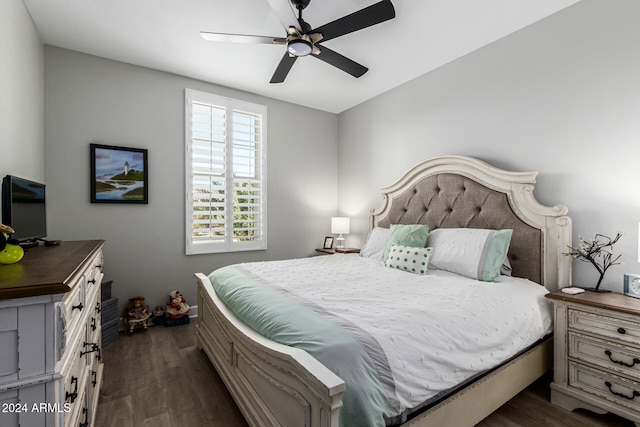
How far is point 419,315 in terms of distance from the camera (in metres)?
1.45

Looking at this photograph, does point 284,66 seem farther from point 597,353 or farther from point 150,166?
point 597,353

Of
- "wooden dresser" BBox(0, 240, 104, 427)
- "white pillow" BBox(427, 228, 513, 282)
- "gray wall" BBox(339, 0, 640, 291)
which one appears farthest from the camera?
"white pillow" BBox(427, 228, 513, 282)

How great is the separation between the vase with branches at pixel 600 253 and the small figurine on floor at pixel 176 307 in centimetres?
349

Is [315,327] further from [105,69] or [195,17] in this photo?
[105,69]

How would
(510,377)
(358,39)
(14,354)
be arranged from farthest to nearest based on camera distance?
(358,39) → (510,377) → (14,354)

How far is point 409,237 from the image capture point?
270cm

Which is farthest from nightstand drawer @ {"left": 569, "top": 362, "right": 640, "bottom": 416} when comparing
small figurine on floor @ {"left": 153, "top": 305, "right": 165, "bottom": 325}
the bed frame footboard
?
small figurine on floor @ {"left": 153, "top": 305, "right": 165, "bottom": 325}

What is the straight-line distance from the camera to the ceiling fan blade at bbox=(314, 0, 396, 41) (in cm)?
180

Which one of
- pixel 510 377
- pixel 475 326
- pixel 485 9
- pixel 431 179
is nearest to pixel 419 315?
pixel 475 326

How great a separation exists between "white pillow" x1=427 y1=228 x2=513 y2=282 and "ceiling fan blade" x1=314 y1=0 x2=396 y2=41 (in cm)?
168

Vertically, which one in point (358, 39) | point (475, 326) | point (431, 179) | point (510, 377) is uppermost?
point (358, 39)

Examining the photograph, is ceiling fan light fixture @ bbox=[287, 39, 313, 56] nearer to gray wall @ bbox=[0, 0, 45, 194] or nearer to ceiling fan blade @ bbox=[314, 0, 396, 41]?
ceiling fan blade @ bbox=[314, 0, 396, 41]

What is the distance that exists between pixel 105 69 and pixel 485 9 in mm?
3458

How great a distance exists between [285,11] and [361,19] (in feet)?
1.55
